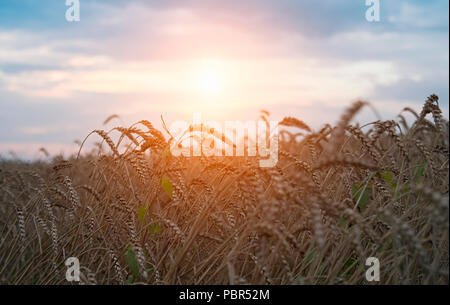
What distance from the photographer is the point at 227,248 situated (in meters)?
2.15

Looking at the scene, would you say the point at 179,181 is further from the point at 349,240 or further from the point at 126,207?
the point at 349,240

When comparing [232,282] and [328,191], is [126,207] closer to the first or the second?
[232,282]

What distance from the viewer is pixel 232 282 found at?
1.56 m

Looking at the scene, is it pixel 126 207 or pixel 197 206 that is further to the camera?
pixel 197 206

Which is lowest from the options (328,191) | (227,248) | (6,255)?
(6,255)

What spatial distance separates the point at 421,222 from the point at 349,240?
75cm
